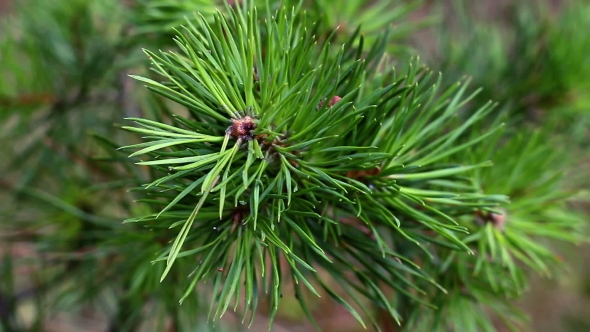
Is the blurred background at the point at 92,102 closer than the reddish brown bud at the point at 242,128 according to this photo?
No

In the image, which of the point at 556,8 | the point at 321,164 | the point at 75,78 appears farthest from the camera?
the point at 556,8

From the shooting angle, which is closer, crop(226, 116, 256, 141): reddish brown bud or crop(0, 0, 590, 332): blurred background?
crop(226, 116, 256, 141): reddish brown bud

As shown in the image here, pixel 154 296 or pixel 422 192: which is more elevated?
pixel 422 192

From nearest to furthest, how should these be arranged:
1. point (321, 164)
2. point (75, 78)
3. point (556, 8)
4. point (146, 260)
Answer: point (321, 164), point (146, 260), point (75, 78), point (556, 8)

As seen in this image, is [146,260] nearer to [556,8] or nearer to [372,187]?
[372,187]

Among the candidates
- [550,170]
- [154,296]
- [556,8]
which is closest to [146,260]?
[154,296]

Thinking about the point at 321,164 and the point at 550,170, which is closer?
the point at 321,164

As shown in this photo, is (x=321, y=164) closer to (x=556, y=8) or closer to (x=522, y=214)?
(x=522, y=214)

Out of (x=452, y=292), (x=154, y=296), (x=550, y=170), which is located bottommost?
(x=154, y=296)

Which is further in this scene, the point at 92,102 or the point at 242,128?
the point at 92,102
